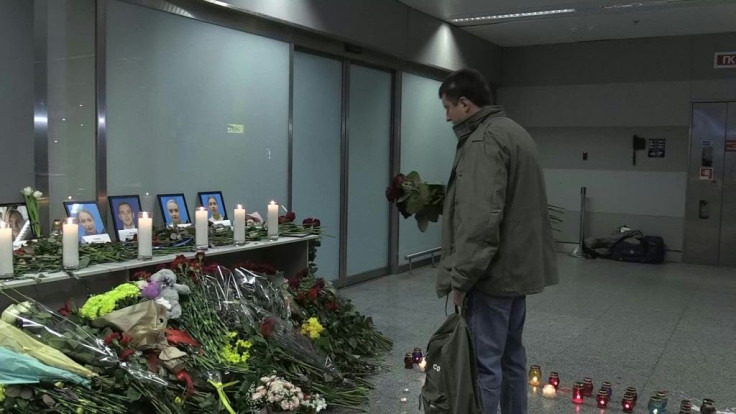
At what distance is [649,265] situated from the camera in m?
8.88

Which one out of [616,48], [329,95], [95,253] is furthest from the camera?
[616,48]

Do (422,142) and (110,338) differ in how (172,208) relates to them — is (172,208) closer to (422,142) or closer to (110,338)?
(110,338)

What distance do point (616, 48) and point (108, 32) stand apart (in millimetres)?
7579

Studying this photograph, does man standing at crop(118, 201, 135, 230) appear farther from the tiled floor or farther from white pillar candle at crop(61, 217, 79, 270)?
the tiled floor

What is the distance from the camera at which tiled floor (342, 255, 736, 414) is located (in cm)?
390

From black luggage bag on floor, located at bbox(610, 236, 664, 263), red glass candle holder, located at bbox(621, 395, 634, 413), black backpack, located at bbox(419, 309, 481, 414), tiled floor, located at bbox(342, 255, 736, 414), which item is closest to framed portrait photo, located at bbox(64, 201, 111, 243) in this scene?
tiled floor, located at bbox(342, 255, 736, 414)

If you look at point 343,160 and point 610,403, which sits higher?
point 343,160

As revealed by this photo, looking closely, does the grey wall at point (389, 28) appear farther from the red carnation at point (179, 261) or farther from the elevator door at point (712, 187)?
the elevator door at point (712, 187)

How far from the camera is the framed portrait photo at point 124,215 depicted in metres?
4.09

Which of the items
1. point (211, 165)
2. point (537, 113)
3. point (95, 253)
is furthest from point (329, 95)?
point (537, 113)

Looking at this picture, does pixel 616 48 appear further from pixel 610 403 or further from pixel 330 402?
pixel 330 402

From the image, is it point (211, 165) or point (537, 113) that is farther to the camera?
point (537, 113)

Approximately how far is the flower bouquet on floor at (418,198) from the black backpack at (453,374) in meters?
0.89

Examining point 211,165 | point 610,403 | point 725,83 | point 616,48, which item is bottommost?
point 610,403
